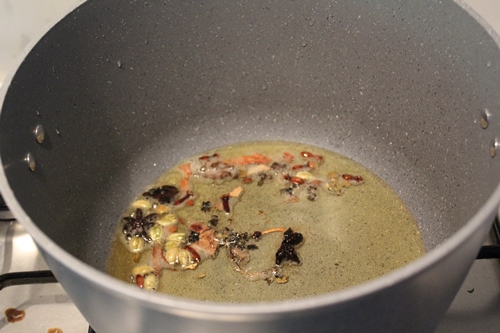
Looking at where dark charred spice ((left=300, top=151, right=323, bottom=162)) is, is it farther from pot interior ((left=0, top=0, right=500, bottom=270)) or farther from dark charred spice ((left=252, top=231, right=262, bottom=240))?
dark charred spice ((left=252, top=231, right=262, bottom=240))

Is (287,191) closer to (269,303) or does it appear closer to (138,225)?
(138,225)

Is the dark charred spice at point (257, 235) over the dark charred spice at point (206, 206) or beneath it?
beneath

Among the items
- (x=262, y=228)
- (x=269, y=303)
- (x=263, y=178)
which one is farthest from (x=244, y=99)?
(x=269, y=303)

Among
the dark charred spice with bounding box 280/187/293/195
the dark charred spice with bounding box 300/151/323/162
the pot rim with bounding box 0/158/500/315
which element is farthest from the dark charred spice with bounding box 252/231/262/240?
the pot rim with bounding box 0/158/500/315

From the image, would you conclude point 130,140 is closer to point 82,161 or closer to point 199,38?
point 82,161

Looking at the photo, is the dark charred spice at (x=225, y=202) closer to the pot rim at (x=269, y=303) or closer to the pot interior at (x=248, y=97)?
the pot interior at (x=248, y=97)

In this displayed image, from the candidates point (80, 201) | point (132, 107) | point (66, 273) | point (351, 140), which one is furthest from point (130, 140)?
point (66, 273)

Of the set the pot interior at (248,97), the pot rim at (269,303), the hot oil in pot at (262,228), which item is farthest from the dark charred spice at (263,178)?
the pot rim at (269,303)

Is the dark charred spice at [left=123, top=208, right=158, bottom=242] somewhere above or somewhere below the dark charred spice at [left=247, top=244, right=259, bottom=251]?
above
